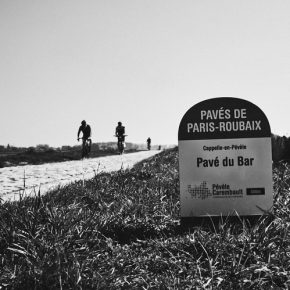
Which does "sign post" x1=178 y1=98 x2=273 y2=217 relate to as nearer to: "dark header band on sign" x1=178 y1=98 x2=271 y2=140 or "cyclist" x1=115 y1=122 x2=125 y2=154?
"dark header band on sign" x1=178 y1=98 x2=271 y2=140

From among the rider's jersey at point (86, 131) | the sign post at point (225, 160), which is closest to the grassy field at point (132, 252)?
the sign post at point (225, 160)

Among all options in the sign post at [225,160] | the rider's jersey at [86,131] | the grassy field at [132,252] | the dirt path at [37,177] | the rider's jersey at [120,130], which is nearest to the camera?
the grassy field at [132,252]

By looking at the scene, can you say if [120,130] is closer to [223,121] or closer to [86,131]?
[86,131]

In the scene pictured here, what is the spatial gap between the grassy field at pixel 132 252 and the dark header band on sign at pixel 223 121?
0.86 m

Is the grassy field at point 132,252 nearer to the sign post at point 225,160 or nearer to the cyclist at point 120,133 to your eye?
the sign post at point 225,160

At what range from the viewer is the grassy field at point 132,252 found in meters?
2.62

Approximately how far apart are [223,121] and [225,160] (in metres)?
0.39

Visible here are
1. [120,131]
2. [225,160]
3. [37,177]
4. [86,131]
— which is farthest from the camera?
[120,131]

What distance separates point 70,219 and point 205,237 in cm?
116

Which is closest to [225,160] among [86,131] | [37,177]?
[37,177]

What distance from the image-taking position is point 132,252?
3318 mm

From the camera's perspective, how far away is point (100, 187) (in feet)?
20.3

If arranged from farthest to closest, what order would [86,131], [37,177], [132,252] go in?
[86,131]
[37,177]
[132,252]

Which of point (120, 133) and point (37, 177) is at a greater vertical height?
point (120, 133)
